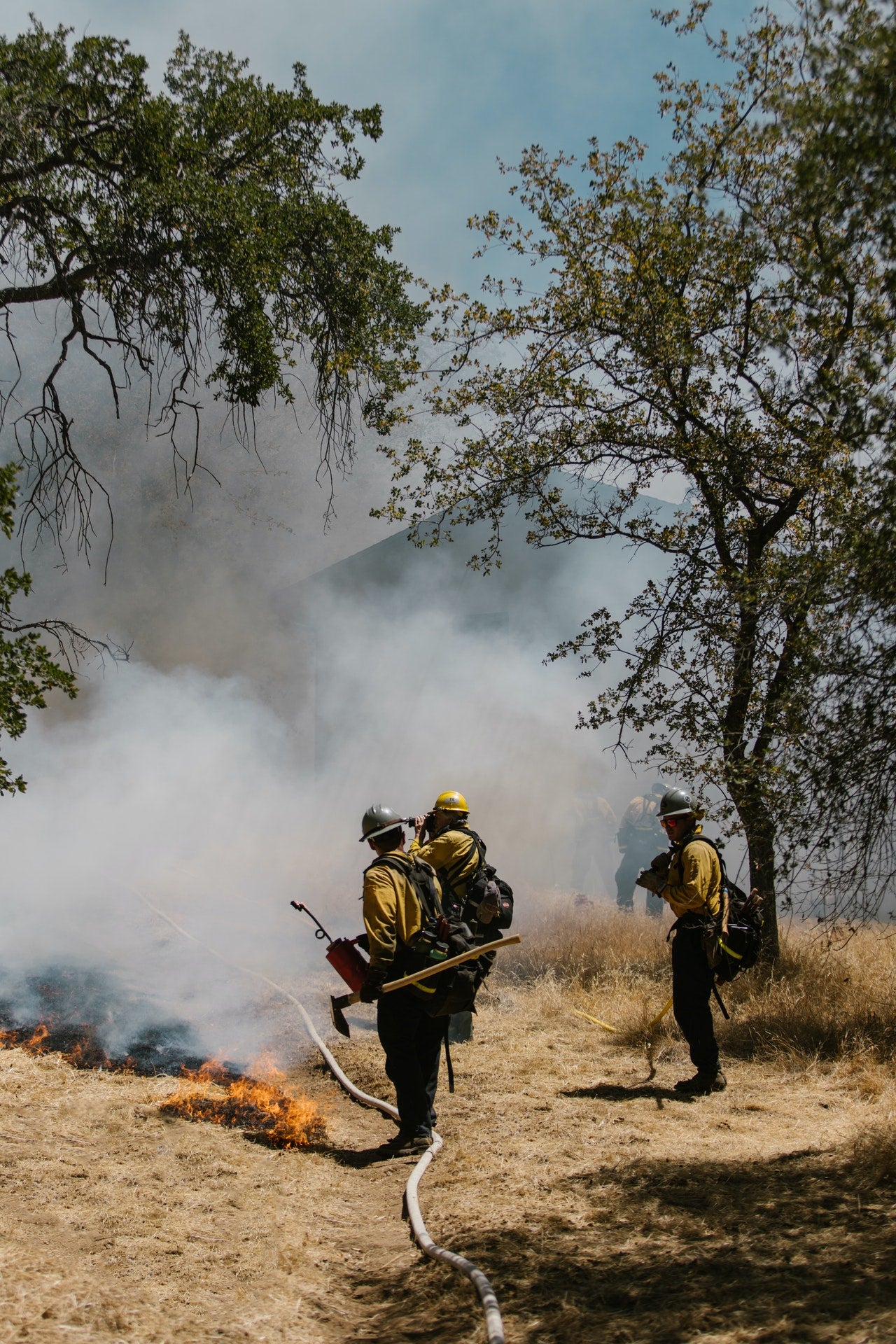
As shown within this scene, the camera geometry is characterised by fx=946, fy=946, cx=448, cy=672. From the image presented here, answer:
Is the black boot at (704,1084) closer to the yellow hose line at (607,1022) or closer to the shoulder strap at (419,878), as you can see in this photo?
the yellow hose line at (607,1022)

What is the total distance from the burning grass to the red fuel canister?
761 mm

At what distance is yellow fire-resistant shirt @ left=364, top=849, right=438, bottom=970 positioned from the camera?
4.41 meters

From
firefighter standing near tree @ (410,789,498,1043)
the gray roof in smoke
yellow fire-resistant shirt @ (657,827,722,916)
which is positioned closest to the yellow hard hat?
firefighter standing near tree @ (410,789,498,1043)

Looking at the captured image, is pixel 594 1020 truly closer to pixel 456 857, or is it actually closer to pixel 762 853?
Answer: pixel 762 853

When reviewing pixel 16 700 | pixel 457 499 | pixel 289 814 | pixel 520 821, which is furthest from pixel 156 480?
pixel 16 700

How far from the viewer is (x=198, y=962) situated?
305 inches

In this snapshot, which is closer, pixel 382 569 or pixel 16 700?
pixel 16 700

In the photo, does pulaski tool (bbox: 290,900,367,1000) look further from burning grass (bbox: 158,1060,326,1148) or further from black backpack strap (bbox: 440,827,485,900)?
black backpack strap (bbox: 440,827,485,900)

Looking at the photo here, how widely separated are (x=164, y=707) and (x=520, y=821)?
18.9 ft

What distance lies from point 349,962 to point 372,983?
336mm

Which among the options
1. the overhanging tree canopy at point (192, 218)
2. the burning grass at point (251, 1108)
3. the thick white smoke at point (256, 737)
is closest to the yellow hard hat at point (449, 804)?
the burning grass at point (251, 1108)

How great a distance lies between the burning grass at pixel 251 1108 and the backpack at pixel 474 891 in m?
1.44

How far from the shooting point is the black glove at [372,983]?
173 inches

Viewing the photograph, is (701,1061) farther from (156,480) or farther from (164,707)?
(156,480)
